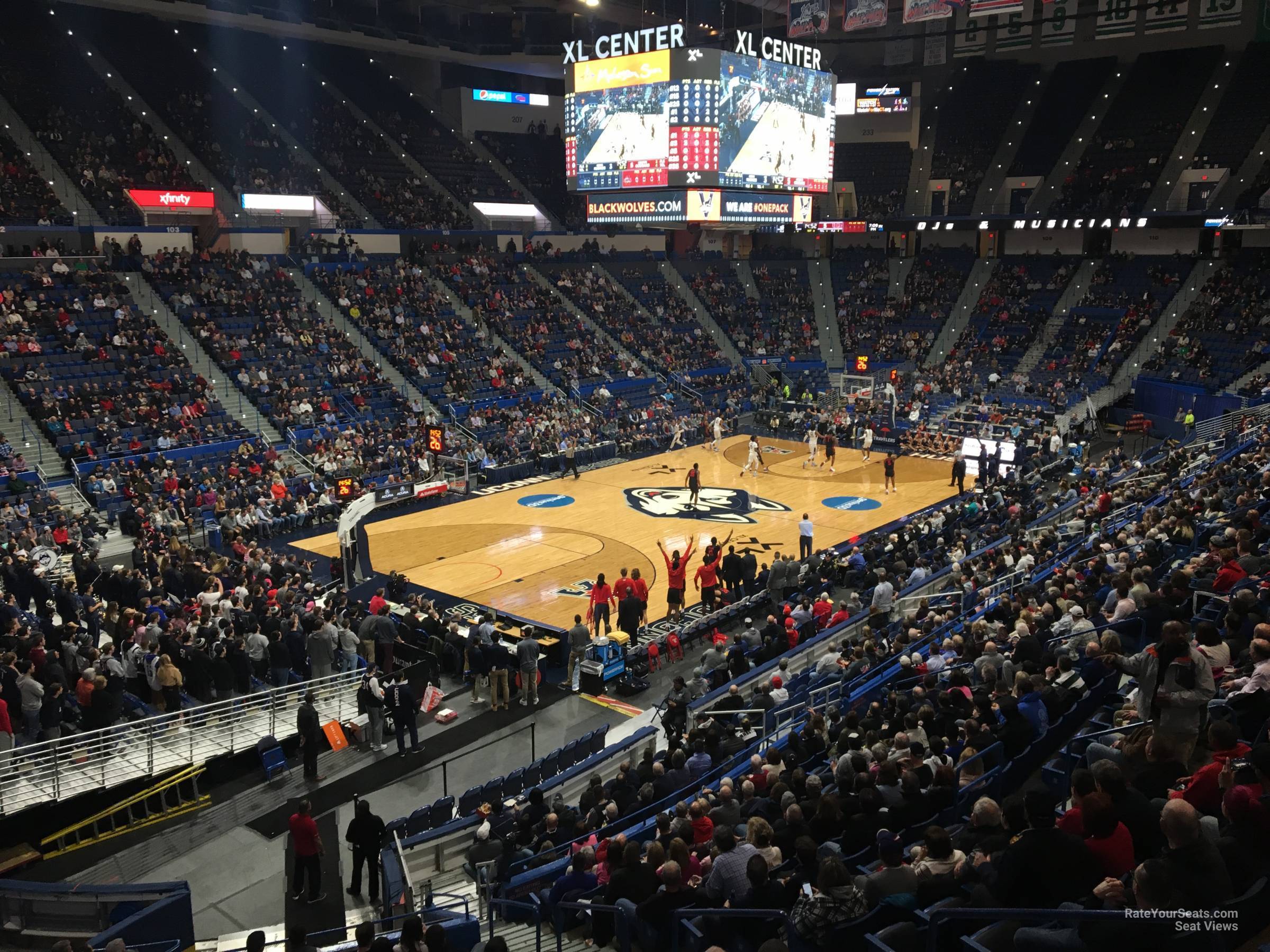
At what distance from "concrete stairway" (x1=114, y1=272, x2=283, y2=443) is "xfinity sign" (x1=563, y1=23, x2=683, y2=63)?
13.4 metres

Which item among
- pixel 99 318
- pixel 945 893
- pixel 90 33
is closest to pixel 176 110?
pixel 90 33

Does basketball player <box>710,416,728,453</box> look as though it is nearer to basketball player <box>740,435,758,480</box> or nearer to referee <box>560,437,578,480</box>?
basketball player <box>740,435,758,480</box>

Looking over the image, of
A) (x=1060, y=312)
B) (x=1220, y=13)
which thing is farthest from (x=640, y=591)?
(x=1220, y=13)

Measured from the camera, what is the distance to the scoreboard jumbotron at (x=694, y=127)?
2530cm

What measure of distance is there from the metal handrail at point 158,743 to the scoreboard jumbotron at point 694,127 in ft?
53.1

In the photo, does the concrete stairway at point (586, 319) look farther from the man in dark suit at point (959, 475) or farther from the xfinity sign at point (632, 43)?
the xfinity sign at point (632, 43)

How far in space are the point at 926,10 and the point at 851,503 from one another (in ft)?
47.9

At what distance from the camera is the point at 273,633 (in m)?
14.8

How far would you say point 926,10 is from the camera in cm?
3020

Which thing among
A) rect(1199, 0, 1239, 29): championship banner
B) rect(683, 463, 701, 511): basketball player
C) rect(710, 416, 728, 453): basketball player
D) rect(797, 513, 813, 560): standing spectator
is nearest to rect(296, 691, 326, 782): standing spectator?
rect(797, 513, 813, 560): standing spectator

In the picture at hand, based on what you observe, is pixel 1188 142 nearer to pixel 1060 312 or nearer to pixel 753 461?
pixel 1060 312

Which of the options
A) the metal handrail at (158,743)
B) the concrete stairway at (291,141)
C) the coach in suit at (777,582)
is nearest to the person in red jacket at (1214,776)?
the metal handrail at (158,743)

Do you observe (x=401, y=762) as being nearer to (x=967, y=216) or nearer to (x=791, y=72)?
(x=791, y=72)

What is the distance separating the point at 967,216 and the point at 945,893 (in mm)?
45598
